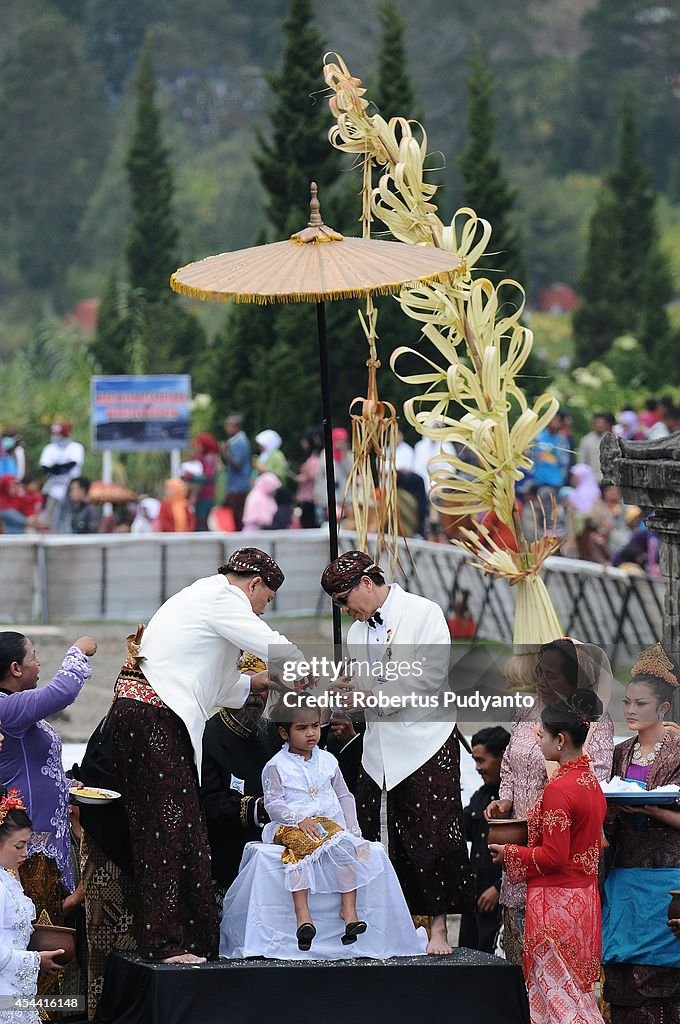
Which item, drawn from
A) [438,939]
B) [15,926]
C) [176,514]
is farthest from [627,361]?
[15,926]

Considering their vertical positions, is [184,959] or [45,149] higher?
[45,149]

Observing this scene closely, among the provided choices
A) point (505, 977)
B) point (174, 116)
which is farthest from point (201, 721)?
point (174, 116)

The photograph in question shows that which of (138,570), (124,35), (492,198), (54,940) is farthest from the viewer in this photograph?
(124,35)

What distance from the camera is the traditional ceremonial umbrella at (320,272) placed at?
615 cm

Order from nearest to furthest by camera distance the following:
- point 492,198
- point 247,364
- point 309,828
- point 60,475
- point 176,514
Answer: point 309,828 < point 176,514 < point 60,475 < point 247,364 < point 492,198

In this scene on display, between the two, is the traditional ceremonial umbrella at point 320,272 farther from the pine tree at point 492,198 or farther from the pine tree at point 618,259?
the pine tree at point 618,259

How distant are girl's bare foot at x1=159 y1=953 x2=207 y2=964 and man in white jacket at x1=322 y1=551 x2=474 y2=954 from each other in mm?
732

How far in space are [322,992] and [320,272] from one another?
8.15 ft

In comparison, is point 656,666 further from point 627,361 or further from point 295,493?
point 627,361

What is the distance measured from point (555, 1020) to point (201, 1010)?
1047 millimetres

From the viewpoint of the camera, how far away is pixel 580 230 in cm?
3791

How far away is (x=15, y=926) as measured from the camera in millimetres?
4957

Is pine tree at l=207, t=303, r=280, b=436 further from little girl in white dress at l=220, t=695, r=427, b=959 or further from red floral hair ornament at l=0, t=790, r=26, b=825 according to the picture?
red floral hair ornament at l=0, t=790, r=26, b=825

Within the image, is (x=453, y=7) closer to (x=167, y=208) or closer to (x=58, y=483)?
(x=167, y=208)
